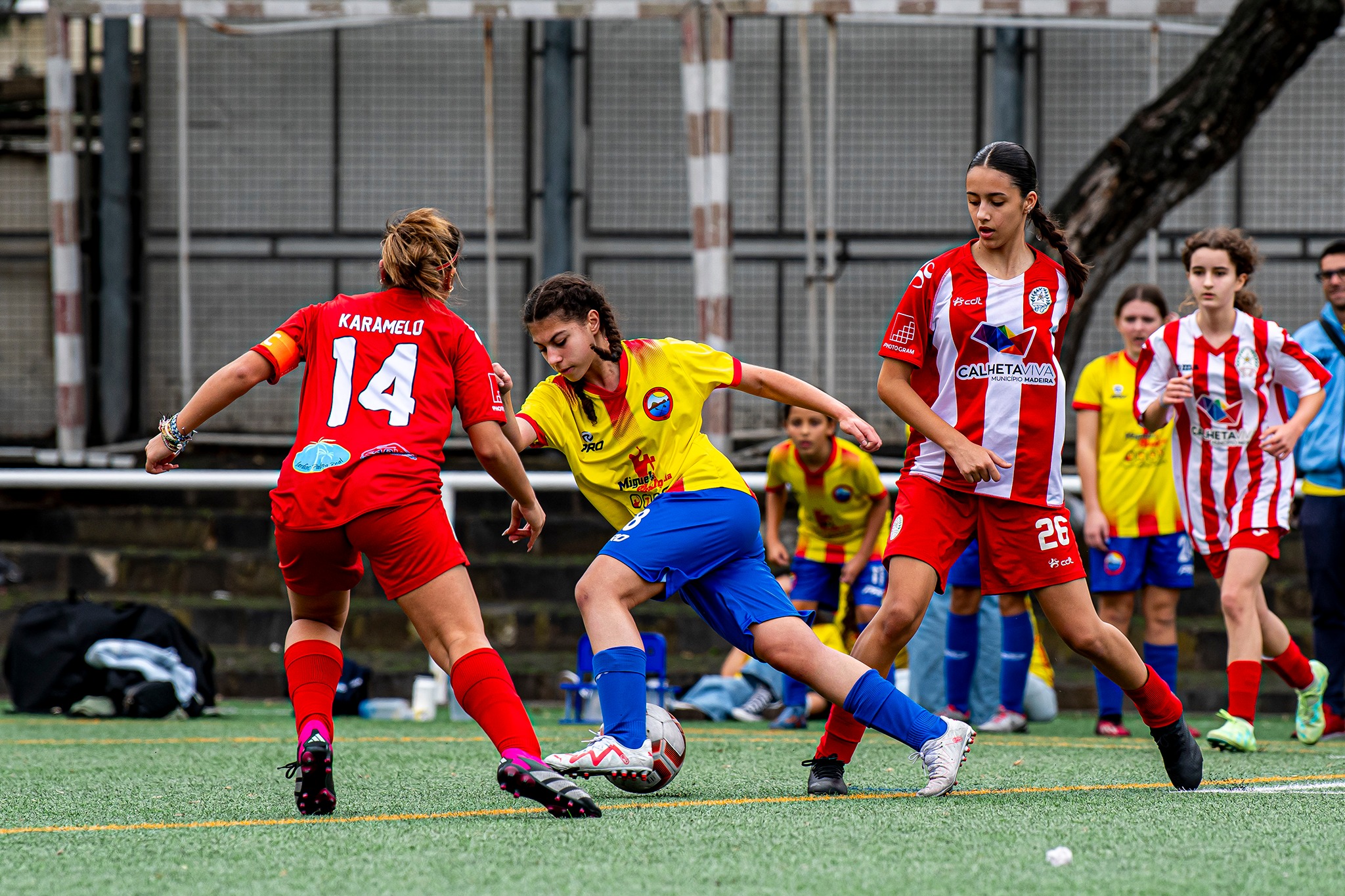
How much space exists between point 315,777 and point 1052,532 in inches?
81.3

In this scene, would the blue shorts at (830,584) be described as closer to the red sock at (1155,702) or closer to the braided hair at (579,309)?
the red sock at (1155,702)

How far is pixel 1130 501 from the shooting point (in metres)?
6.94

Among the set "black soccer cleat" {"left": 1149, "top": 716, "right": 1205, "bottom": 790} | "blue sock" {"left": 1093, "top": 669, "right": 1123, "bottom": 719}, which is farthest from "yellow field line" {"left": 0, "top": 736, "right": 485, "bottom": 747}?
"black soccer cleat" {"left": 1149, "top": 716, "right": 1205, "bottom": 790}

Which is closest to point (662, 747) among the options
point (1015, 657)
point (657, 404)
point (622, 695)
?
point (622, 695)

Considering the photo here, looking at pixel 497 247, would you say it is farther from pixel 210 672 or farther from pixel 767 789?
pixel 767 789

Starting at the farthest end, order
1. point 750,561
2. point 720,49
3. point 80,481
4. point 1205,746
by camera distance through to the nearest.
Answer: point 720,49, point 80,481, point 1205,746, point 750,561

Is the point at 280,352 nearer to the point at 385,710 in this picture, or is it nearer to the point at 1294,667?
the point at 385,710

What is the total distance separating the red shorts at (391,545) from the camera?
3643mm

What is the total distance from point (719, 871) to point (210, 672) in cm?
539

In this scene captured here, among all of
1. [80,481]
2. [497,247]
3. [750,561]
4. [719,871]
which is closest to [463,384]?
[750,561]

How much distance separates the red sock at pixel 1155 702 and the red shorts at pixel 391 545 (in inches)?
75.1

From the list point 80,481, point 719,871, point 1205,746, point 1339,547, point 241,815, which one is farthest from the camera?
point 80,481

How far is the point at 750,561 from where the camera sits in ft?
13.8

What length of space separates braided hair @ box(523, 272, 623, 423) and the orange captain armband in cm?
63
